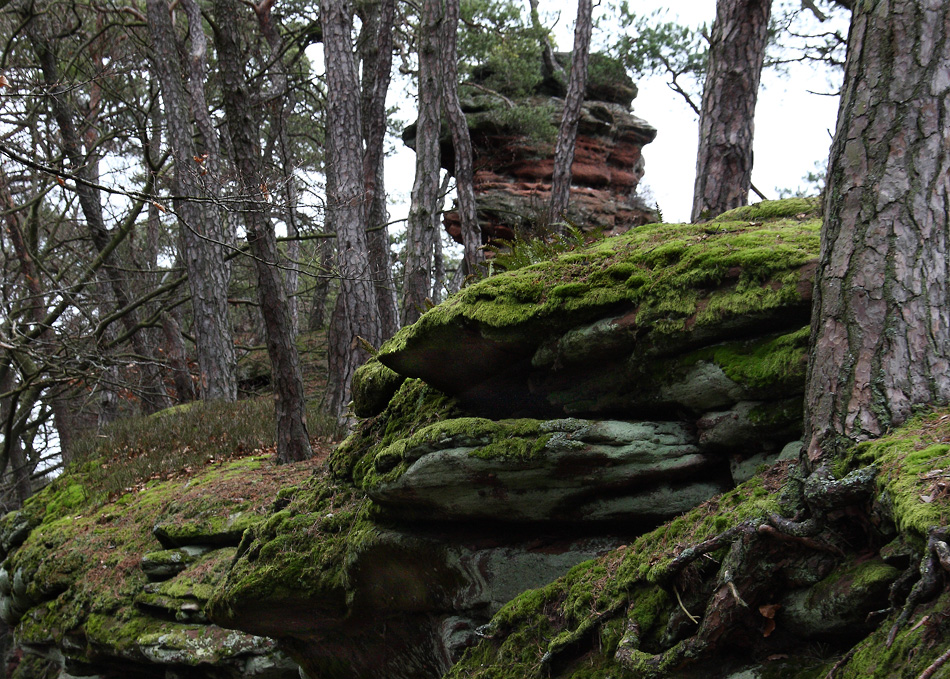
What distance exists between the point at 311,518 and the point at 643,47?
15.2 m

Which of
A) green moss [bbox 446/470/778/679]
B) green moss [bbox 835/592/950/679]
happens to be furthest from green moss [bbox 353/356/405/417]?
green moss [bbox 835/592/950/679]

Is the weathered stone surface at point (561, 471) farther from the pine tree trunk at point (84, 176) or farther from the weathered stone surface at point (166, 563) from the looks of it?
the pine tree trunk at point (84, 176)

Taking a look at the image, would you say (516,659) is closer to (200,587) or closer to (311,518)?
(311,518)

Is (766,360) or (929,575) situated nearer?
(929,575)

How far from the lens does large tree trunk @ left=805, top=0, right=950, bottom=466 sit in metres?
3.13

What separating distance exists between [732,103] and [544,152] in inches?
466

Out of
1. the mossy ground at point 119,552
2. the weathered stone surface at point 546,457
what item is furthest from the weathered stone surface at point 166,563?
the weathered stone surface at point 546,457

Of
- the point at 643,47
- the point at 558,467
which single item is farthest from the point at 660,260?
the point at 643,47

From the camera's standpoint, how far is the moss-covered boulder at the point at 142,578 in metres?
7.12

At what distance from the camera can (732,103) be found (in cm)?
702

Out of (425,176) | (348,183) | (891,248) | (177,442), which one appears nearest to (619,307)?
Answer: (891,248)

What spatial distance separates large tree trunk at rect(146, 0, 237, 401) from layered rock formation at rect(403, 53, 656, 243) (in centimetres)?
619

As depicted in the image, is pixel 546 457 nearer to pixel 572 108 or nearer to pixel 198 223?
pixel 198 223

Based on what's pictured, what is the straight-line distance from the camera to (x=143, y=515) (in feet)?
30.8
